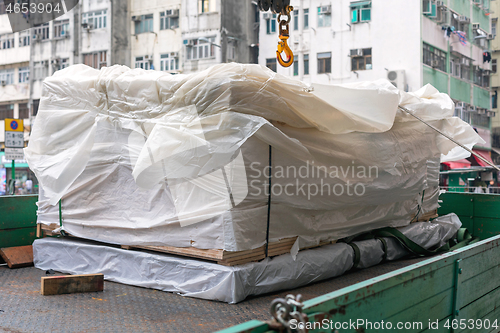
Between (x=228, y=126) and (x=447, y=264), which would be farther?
(x=228, y=126)

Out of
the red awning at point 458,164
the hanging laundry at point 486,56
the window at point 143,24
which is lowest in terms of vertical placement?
the red awning at point 458,164

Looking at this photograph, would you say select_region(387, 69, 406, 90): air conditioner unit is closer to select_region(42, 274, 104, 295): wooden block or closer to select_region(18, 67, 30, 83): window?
select_region(42, 274, 104, 295): wooden block

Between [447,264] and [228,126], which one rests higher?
[228,126]

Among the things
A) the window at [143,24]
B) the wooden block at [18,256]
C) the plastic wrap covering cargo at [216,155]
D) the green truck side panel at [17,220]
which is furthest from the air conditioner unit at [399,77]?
the wooden block at [18,256]

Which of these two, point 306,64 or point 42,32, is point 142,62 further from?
point 306,64

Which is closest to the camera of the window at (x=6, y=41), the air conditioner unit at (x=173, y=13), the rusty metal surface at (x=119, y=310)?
the rusty metal surface at (x=119, y=310)

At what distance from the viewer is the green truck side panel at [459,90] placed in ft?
92.8

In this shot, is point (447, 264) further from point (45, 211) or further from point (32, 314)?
point (45, 211)

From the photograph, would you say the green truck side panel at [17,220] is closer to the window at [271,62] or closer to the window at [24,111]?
the window at [271,62]

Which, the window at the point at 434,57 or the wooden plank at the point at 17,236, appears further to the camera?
the window at the point at 434,57

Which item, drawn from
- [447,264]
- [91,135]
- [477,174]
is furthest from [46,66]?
[447,264]

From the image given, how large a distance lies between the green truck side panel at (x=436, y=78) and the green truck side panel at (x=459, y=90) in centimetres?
102

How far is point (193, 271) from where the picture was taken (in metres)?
4.87

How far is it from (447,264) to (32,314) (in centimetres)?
334
